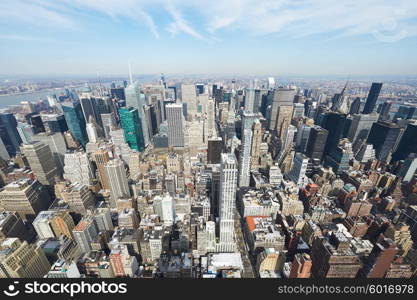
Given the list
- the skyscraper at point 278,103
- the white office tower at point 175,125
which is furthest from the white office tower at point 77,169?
the skyscraper at point 278,103

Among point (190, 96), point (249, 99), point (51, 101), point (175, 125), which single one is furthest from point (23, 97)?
point (249, 99)

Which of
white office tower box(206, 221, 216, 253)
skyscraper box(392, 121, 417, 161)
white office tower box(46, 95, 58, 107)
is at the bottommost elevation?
white office tower box(206, 221, 216, 253)

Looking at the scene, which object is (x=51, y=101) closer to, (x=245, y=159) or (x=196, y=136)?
(x=196, y=136)

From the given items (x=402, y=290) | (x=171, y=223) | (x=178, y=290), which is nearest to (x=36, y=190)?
(x=171, y=223)

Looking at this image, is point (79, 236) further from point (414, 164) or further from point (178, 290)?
point (414, 164)

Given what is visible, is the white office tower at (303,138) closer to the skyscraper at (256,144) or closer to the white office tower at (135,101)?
the skyscraper at (256,144)

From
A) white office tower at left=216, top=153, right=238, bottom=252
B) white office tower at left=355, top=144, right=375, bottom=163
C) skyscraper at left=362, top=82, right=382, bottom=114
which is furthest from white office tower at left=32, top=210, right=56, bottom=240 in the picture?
skyscraper at left=362, top=82, right=382, bottom=114

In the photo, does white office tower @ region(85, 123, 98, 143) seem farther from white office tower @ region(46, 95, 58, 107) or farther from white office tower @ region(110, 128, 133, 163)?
white office tower @ region(46, 95, 58, 107)
